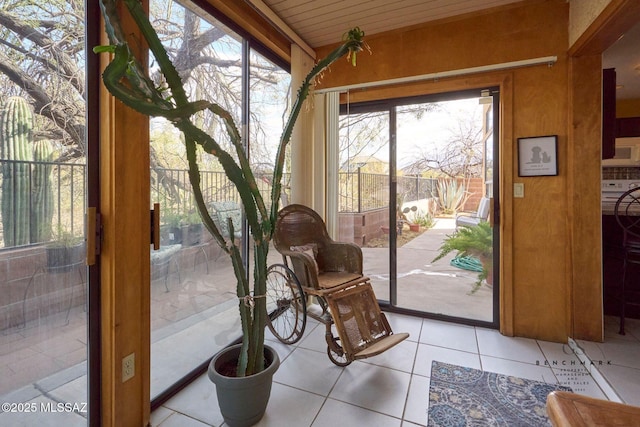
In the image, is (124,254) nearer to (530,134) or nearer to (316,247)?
(316,247)

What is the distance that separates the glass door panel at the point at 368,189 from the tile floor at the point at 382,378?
750mm

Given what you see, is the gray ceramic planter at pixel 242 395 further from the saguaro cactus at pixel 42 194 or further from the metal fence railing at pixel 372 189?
the metal fence railing at pixel 372 189

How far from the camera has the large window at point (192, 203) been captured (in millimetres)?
1672

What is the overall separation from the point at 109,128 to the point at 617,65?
4.95 m

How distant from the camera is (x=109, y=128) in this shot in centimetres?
131

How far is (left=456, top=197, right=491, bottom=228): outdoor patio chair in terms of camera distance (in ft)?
8.52

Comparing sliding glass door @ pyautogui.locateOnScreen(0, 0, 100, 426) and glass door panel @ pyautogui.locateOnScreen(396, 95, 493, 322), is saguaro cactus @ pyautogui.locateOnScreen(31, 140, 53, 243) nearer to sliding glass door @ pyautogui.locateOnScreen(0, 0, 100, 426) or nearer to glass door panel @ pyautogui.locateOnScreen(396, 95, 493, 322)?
sliding glass door @ pyautogui.locateOnScreen(0, 0, 100, 426)

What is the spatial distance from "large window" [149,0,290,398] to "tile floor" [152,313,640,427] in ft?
1.00

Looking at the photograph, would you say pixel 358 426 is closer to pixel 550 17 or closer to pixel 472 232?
pixel 472 232

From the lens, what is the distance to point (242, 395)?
4.57 ft

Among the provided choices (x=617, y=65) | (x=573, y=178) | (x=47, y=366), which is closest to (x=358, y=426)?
(x=47, y=366)

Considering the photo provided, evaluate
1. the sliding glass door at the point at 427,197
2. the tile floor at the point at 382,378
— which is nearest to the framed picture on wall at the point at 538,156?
the sliding glass door at the point at 427,197

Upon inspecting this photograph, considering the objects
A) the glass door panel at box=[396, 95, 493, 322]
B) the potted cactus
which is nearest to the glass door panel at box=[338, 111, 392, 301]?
the glass door panel at box=[396, 95, 493, 322]

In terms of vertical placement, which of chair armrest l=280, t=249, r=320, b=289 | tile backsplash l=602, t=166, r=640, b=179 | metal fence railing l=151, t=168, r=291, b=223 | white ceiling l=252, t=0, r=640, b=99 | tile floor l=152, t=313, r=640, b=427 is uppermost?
white ceiling l=252, t=0, r=640, b=99
